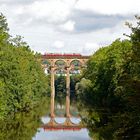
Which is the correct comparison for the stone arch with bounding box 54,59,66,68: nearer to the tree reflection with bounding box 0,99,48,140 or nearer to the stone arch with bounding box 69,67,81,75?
the stone arch with bounding box 69,67,81,75

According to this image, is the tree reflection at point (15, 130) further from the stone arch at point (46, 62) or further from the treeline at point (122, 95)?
the stone arch at point (46, 62)

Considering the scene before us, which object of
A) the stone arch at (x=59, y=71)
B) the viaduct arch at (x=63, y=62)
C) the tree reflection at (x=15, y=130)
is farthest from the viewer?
the stone arch at (x=59, y=71)

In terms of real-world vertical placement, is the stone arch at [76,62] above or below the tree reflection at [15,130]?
above

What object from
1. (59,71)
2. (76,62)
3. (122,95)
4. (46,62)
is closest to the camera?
(122,95)

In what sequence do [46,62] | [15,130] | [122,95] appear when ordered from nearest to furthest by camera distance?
[122,95], [15,130], [46,62]

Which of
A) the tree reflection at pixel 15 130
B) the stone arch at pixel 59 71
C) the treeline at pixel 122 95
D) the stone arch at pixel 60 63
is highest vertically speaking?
the stone arch at pixel 60 63

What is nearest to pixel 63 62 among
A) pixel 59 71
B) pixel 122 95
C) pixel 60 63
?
pixel 60 63

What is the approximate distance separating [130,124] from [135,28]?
6295mm

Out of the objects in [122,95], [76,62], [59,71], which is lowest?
[122,95]

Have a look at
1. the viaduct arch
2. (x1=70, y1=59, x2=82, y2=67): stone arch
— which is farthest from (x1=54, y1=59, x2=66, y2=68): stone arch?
(x1=70, y1=59, x2=82, y2=67): stone arch

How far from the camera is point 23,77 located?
71250mm

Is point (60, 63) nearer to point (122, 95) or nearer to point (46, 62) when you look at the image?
point (46, 62)

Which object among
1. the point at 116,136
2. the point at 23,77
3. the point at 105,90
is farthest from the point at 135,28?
the point at 105,90

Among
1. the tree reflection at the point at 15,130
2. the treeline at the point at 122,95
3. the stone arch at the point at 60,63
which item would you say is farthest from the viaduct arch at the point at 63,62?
the tree reflection at the point at 15,130
